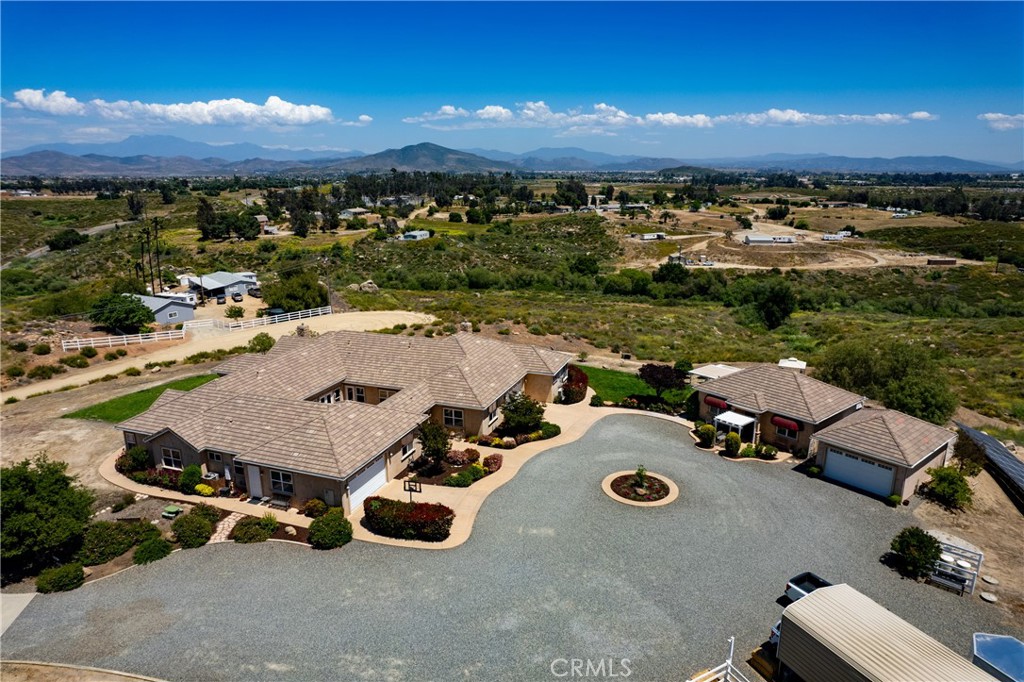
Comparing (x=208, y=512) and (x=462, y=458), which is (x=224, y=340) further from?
(x=462, y=458)

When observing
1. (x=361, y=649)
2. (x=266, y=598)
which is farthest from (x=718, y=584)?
(x=266, y=598)

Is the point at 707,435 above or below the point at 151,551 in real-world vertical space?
above

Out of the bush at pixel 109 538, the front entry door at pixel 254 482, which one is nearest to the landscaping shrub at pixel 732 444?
the front entry door at pixel 254 482

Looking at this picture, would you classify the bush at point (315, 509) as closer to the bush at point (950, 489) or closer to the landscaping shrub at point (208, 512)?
the landscaping shrub at point (208, 512)

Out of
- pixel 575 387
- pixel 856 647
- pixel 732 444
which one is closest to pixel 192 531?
pixel 856 647

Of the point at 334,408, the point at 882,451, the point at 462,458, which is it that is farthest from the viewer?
the point at 462,458
